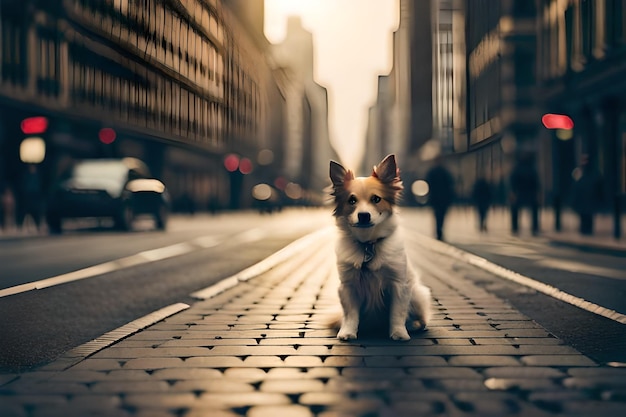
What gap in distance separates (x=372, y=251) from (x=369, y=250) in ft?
0.06

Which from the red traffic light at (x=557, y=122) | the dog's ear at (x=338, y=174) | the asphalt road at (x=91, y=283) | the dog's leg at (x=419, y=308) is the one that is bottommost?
the asphalt road at (x=91, y=283)

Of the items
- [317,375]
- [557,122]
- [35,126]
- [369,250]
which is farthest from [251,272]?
[35,126]

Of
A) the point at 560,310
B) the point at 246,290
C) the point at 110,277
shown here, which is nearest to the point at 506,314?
the point at 560,310

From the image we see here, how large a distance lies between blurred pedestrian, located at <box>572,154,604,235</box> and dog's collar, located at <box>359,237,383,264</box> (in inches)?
540

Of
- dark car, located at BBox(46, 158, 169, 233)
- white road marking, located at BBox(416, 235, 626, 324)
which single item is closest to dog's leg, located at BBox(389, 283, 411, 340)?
white road marking, located at BBox(416, 235, 626, 324)

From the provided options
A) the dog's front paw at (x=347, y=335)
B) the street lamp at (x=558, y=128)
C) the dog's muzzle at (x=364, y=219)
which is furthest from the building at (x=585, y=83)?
the dog's muzzle at (x=364, y=219)

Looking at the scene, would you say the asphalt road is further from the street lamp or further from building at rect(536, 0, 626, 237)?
building at rect(536, 0, 626, 237)

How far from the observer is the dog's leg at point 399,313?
5.08 meters

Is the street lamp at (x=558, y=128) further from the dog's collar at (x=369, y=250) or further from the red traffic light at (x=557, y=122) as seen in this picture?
the dog's collar at (x=369, y=250)

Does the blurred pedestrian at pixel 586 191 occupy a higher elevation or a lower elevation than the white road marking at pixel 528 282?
higher

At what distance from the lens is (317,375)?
13.9 feet

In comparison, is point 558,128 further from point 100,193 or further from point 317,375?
point 317,375

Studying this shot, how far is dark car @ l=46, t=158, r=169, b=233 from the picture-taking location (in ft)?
67.8

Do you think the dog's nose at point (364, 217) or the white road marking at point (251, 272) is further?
the white road marking at point (251, 272)
